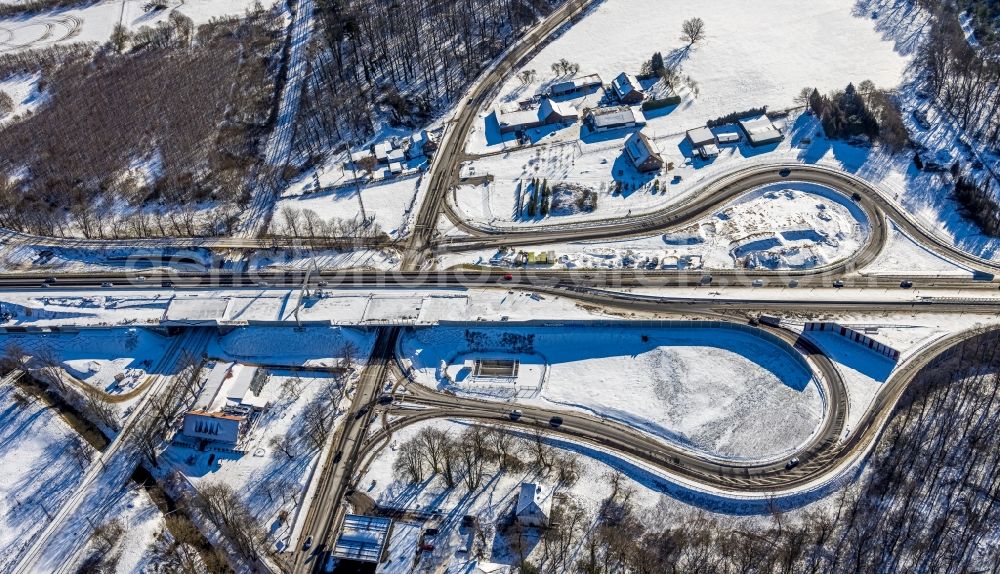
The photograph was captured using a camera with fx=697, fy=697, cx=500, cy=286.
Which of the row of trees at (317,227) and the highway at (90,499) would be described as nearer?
the highway at (90,499)

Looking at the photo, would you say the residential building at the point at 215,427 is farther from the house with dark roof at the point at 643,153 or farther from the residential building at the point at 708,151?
the residential building at the point at 708,151

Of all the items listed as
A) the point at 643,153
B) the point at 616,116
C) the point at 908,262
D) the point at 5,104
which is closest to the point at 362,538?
the point at 643,153

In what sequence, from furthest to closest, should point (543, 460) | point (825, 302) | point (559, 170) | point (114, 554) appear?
1. point (559, 170)
2. point (825, 302)
3. point (543, 460)
4. point (114, 554)

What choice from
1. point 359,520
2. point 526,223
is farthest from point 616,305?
point 359,520

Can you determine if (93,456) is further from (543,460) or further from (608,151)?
(608,151)

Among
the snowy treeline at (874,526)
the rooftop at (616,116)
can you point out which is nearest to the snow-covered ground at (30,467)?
the snowy treeline at (874,526)

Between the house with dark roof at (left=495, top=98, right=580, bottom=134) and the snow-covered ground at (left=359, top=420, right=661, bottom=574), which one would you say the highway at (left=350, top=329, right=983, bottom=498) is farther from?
the house with dark roof at (left=495, top=98, right=580, bottom=134)

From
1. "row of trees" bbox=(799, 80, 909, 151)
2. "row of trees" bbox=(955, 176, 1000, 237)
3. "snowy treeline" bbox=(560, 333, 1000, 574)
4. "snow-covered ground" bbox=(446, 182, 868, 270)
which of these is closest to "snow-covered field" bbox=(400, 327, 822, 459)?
"snowy treeline" bbox=(560, 333, 1000, 574)

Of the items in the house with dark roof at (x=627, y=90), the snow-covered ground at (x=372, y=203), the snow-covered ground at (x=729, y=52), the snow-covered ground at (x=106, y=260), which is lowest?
the snow-covered ground at (x=106, y=260)
